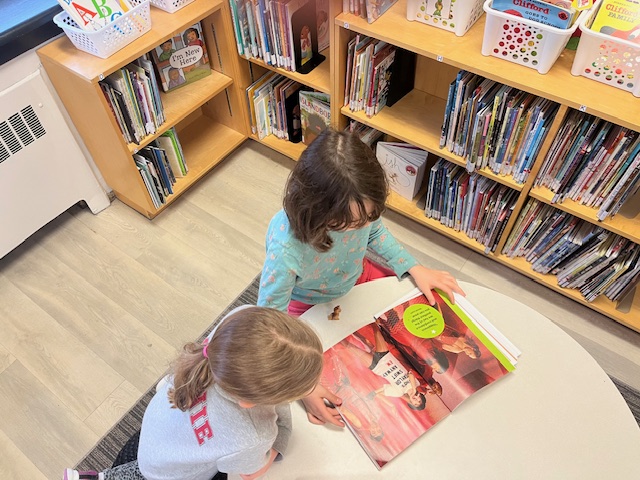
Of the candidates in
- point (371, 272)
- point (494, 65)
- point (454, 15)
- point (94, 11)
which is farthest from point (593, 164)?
point (94, 11)

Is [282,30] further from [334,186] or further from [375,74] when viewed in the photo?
[334,186]

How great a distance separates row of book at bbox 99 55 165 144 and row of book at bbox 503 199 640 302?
1.36 metres

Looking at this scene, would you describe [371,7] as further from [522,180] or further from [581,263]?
[581,263]

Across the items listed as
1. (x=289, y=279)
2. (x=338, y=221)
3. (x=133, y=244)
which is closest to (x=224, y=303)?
(x=133, y=244)

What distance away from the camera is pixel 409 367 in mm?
1068

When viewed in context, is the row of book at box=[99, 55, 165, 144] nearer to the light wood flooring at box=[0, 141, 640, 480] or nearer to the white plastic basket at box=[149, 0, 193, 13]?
the white plastic basket at box=[149, 0, 193, 13]

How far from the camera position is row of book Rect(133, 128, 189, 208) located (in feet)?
6.43

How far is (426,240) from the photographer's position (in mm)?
2041

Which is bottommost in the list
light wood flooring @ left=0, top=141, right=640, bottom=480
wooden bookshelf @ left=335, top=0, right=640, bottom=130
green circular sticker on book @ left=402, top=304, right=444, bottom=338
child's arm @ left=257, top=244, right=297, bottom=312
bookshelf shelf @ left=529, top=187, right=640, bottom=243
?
light wood flooring @ left=0, top=141, right=640, bottom=480

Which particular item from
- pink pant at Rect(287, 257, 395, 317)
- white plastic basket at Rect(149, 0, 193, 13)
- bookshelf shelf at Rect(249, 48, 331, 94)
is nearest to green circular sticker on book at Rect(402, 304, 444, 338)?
pink pant at Rect(287, 257, 395, 317)

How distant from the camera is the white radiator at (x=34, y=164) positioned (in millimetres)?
1706

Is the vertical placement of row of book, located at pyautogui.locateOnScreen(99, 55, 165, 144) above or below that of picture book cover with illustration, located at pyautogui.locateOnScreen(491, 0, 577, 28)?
below

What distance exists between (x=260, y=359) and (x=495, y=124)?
107 centimetres

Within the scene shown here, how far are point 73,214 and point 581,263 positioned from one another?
199 cm
